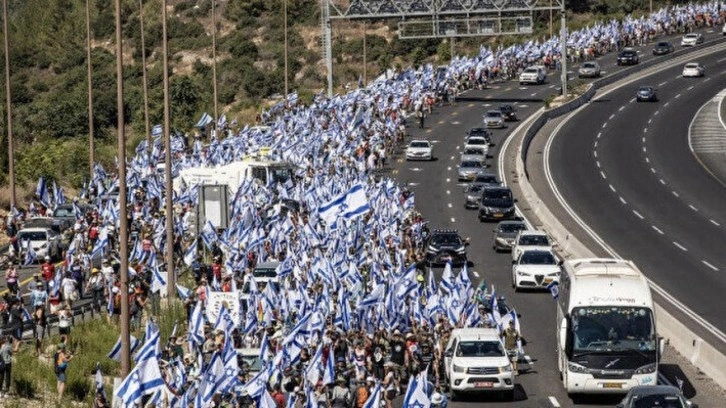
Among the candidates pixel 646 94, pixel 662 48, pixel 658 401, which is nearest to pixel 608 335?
pixel 658 401

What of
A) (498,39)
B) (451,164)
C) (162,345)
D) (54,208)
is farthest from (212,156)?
(498,39)

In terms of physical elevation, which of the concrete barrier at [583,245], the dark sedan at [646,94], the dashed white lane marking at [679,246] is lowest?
the dashed white lane marking at [679,246]

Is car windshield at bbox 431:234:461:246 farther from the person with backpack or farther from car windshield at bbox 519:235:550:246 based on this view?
the person with backpack

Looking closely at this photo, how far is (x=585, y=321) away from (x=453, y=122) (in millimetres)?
59744

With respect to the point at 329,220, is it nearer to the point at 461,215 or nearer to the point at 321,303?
the point at 321,303

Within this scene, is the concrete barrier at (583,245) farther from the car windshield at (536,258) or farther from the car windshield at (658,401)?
the car windshield at (658,401)

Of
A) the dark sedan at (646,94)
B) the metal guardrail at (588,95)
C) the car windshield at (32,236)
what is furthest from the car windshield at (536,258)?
the dark sedan at (646,94)

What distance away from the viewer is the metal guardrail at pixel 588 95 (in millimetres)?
85588

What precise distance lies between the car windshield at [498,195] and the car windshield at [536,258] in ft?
47.3

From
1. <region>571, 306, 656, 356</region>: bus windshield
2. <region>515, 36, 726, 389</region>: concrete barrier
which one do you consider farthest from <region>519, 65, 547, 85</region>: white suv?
<region>571, 306, 656, 356</region>: bus windshield

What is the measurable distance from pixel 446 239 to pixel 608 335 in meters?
20.0

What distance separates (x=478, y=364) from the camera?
34125mm

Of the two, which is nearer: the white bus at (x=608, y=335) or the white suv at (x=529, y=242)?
the white bus at (x=608, y=335)

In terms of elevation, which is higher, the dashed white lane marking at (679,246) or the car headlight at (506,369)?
the car headlight at (506,369)
